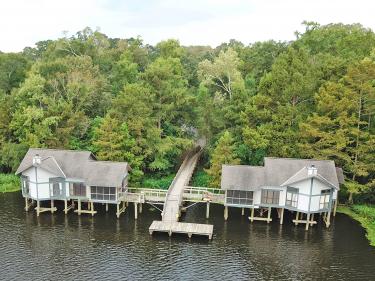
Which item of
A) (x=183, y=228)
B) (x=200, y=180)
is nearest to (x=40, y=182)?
(x=183, y=228)

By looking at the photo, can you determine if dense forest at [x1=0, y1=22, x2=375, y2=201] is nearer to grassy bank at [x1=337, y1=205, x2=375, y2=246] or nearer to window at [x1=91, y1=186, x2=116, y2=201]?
grassy bank at [x1=337, y1=205, x2=375, y2=246]

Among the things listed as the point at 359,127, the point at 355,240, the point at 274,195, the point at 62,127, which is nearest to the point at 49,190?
the point at 62,127

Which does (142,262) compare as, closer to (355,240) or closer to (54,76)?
(355,240)

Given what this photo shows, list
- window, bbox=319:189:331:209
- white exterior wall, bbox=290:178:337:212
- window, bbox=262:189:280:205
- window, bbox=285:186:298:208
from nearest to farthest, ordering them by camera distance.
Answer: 1. white exterior wall, bbox=290:178:337:212
2. window, bbox=319:189:331:209
3. window, bbox=285:186:298:208
4. window, bbox=262:189:280:205

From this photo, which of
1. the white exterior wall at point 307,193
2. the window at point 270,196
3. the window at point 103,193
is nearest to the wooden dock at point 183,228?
the window at point 103,193

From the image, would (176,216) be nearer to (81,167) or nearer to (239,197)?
(239,197)

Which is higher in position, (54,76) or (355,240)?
(54,76)

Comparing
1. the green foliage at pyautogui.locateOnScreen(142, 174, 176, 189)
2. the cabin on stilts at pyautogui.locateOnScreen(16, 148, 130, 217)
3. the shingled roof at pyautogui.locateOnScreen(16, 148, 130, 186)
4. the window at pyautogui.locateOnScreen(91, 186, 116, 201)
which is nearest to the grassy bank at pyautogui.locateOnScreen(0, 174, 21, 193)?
the cabin on stilts at pyautogui.locateOnScreen(16, 148, 130, 217)
